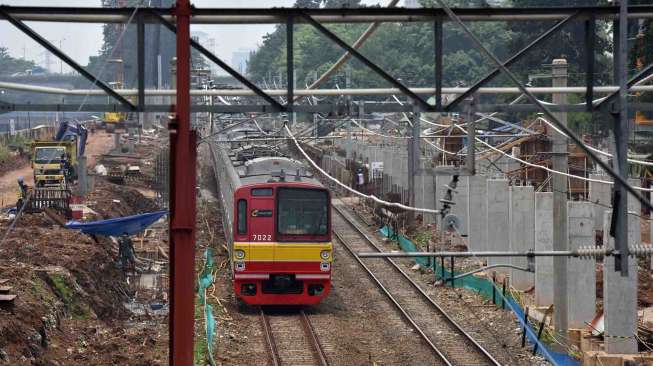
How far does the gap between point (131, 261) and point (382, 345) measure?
18.9ft

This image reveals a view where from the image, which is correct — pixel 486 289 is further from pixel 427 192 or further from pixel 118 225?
pixel 427 192

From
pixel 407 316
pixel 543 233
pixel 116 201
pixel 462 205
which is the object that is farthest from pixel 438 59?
pixel 116 201

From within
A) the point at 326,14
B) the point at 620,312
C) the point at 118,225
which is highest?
the point at 326,14

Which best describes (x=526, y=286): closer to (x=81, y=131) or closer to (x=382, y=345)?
(x=382, y=345)

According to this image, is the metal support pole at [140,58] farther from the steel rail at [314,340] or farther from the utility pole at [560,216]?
the utility pole at [560,216]

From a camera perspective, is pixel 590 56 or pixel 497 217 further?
pixel 497 217

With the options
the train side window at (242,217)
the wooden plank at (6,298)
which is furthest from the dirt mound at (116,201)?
the wooden plank at (6,298)

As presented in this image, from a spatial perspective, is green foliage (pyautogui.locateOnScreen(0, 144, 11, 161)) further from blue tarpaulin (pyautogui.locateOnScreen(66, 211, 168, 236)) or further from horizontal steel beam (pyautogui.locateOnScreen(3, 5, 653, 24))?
horizontal steel beam (pyautogui.locateOnScreen(3, 5, 653, 24))

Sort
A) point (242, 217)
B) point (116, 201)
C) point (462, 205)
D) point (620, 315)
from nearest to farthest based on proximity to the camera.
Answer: point (620, 315)
point (242, 217)
point (462, 205)
point (116, 201)

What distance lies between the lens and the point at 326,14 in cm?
718

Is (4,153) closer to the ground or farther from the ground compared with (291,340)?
farther from the ground

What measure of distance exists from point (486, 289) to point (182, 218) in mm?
11557

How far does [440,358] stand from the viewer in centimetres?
1316

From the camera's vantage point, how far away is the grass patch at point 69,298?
14105 mm
